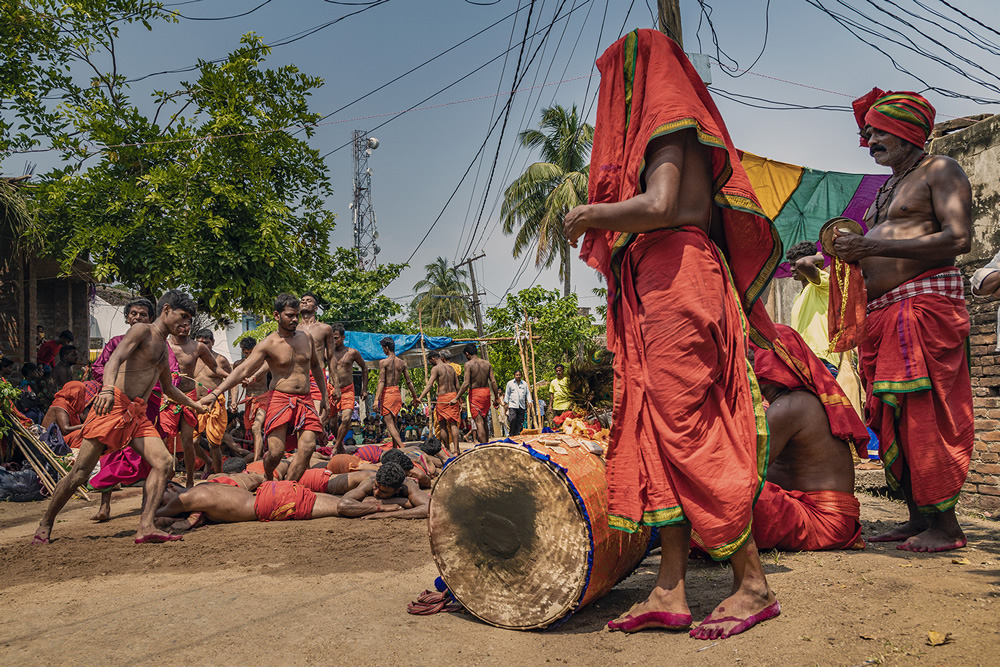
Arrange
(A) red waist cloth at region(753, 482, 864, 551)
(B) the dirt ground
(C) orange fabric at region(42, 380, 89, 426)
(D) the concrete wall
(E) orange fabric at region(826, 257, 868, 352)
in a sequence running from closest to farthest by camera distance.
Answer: (B) the dirt ground, (A) red waist cloth at region(753, 482, 864, 551), (E) orange fabric at region(826, 257, 868, 352), (D) the concrete wall, (C) orange fabric at region(42, 380, 89, 426)

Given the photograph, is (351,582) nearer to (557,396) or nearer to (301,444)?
(557,396)

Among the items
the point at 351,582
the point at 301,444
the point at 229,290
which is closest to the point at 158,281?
the point at 229,290

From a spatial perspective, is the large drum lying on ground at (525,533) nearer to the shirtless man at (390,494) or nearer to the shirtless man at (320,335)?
the shirtless man at (390,494)

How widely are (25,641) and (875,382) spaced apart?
4196 mm

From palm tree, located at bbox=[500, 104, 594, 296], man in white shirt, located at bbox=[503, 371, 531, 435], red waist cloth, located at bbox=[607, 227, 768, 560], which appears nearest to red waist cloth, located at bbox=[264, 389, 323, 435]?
red waist cloth, located at bbox=[607, 227, 768, 560]

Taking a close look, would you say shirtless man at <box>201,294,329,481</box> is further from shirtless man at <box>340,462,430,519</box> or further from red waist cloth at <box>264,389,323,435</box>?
shirtless man at <box>340,462,430,519</box>

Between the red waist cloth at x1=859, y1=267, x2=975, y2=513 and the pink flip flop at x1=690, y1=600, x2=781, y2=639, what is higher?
the red waist cloth at x1=859, y1=267, x2=975, y2=513

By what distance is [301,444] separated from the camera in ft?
22.4

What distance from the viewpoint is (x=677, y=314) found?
102 inches

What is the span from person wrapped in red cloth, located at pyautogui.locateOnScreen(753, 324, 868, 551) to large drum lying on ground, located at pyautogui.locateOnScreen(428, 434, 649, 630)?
946mm

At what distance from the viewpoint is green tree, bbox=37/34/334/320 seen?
11.5m

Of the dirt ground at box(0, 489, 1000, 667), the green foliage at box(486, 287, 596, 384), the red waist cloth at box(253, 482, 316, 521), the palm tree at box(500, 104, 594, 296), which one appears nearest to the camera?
the dirt ground at box(0, 489, 1000, 667)

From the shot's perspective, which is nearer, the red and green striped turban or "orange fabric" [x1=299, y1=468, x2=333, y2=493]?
the red and green striped turban

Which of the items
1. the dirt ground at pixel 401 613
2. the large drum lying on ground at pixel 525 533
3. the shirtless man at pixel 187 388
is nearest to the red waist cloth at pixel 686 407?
the large drum lying on ground at pixel 525 533
